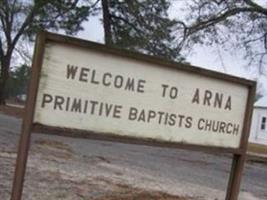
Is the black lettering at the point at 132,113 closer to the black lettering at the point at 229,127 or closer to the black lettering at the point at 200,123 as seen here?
the black lettering at the point at 200,123

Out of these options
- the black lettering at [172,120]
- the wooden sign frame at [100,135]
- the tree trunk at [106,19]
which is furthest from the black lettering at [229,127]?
the tree trunk at [106,19]

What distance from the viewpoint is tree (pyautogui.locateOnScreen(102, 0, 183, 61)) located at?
30.2m

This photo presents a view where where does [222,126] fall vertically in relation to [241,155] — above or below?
above

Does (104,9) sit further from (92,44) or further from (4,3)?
(92,44)

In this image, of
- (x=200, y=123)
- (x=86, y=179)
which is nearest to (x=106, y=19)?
(x=86, y=179)

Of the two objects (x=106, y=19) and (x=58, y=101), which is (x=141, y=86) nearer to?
(x=58, y=101)

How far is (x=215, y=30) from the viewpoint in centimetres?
2892

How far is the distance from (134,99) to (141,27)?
2806cm

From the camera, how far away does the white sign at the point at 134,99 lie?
4406 millimetres

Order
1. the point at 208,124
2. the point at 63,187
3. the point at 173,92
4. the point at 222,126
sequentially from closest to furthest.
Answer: the point at 173,92
the point at 208,124
the point at 222,126
the point at 63,187

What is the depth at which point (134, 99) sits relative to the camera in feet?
15.7

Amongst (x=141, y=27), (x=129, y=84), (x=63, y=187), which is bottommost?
(x=63, y=187)

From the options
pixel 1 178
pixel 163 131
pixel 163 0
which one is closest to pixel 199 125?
pixel 163 131

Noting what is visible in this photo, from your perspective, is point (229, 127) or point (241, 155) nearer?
point (229, 127)
